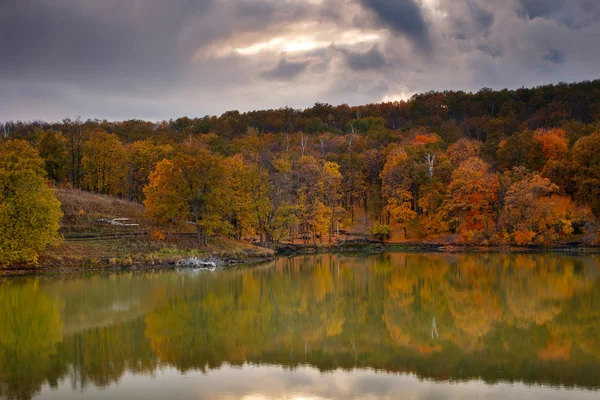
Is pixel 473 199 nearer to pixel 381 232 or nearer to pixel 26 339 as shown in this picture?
pixel 381 232

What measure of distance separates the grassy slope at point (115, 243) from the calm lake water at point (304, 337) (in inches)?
254

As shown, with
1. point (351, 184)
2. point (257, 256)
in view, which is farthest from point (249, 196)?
point (351, 184)

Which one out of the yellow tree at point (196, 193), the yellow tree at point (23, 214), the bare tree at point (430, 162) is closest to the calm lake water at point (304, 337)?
the yellow tree at point (23, 214)

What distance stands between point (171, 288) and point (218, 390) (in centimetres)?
1848

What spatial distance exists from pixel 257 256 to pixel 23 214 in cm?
1913

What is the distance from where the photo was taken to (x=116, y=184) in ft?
231

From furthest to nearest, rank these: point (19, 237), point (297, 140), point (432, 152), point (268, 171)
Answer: point (297, 140)
point (432, 152)
point (268, 171)
point (19, 237)

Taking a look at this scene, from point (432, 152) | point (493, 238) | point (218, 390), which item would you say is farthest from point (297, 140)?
point (218, 390)

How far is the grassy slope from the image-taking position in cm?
4200

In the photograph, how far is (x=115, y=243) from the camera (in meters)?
45.4

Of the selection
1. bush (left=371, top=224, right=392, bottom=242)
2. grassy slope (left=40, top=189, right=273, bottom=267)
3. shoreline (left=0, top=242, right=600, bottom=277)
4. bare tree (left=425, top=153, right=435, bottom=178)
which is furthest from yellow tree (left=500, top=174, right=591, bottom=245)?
grassy slope (left=40, top=189, right=273, bottom=267)

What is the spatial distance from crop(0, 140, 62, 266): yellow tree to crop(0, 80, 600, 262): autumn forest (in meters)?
0.14

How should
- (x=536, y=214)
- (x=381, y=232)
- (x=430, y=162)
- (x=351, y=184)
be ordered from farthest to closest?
(x=351, y=184), (x=430, y=162), (x=381, y=232), (x=536, y=214)

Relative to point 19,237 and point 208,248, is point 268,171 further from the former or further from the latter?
point 19,237
